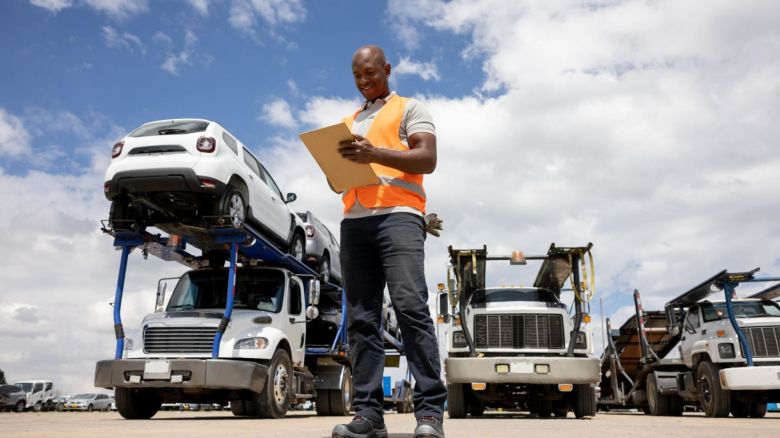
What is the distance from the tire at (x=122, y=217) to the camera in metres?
9.44

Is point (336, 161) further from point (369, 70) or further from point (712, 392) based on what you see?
point (712, 392)

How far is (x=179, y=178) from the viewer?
28.8 feet

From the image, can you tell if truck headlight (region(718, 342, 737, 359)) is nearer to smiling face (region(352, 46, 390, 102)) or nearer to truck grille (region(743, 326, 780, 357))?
truck grille (region(743, 326, 780, 357))

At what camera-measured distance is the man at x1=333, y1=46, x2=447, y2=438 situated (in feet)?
10.8

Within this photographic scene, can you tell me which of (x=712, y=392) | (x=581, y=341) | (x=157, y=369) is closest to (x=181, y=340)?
(x=157, y=369)

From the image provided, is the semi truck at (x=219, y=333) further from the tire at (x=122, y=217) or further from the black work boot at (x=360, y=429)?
the black work boot at (x=360, y=429)

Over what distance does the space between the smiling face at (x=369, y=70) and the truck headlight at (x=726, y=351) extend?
32.9 ft

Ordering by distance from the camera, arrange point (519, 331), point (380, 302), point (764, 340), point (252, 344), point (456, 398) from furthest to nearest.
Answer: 1. point (764, 340)
2. point (519, 331)
3. point (456, 398)
4. point (252, 344)
5. point (380, 302)

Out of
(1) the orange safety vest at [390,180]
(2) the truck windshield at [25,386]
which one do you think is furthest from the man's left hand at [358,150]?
(2) the truck windshield at [25,386]

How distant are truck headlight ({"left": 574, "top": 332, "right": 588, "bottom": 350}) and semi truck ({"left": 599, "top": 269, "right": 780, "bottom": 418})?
2644 mm

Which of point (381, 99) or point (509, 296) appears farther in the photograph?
point (509, 296)

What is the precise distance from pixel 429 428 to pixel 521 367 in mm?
6872

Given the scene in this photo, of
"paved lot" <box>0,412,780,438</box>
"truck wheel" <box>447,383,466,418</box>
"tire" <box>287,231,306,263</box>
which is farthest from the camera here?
"tire" <box>287,231,306,263</box>

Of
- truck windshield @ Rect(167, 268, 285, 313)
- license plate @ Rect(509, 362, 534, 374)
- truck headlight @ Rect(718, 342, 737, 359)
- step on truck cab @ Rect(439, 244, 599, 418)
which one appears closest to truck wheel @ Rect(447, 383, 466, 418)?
step on truck cab @ Rect(439, 244, 599, 418)
